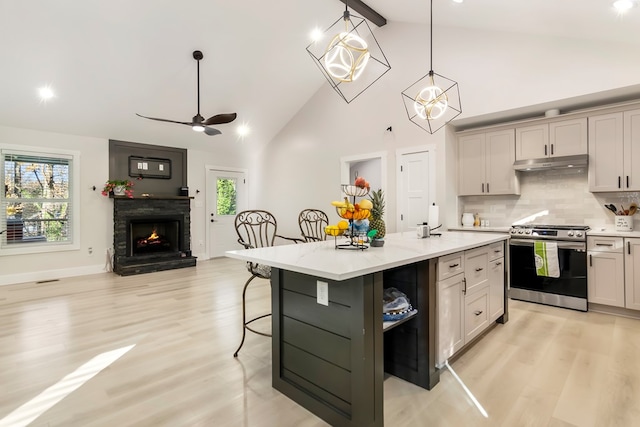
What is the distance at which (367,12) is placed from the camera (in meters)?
5.08

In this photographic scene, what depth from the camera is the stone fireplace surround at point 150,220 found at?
5902mm

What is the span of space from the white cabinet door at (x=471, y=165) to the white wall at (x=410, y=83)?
0.16 meters

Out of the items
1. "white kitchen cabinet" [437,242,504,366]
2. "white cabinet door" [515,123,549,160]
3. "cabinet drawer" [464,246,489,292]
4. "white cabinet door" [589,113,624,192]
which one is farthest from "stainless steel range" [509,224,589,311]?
"cabinet drawer" [464,246,489,292]

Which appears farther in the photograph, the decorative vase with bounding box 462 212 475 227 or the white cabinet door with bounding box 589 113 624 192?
the decorative vase with bounding box 462 212 475 227

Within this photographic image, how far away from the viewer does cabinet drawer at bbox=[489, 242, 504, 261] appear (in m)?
2.86

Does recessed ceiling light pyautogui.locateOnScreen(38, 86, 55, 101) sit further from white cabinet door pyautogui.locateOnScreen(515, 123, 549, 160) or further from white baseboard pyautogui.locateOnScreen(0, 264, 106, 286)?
white cabinet door pyautogui.locateOnScreen(515, 123, 549, 160)

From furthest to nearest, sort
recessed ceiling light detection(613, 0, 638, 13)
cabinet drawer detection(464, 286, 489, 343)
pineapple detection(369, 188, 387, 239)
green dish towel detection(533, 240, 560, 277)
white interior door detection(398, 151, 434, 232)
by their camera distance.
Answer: white interior door detection(398, 151, 434, 232)
green dish towel detection(533, 240, 560, 277)
recessed ceiling light detection(613, 0, 638, 13)
cabinet drawer detection(464, 286, 489, 343)
pineapple detection(369, 188, 387, 239)

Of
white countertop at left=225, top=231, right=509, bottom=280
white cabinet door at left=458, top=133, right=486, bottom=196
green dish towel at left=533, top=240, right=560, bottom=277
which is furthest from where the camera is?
white cabinet door at left=458, top=133, right=486, bottom=196

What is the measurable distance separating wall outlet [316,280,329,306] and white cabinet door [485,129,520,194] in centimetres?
389

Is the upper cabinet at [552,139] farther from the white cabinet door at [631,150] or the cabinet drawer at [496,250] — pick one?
the cabinet drawer at [496,250]

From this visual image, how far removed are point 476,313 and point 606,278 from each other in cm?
212

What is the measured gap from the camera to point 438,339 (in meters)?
2.09

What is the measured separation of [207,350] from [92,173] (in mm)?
4936

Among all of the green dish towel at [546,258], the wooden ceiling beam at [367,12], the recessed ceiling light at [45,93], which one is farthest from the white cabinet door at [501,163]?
the recessed ceiling light at [45,93]
